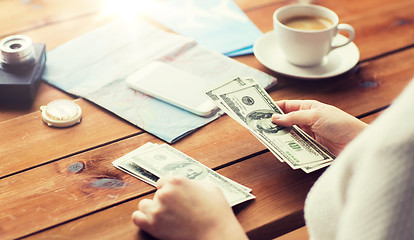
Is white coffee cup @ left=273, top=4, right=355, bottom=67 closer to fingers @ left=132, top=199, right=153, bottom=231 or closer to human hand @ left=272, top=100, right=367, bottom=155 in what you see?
human hand @ left=272, top=100, right=367, bottom=155

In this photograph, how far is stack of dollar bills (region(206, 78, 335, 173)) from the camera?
2.95 feet

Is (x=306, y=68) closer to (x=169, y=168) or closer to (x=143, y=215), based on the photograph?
(x=169, y=168)

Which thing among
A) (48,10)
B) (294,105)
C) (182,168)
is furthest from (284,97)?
(48,10)

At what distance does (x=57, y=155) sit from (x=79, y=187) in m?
0.11

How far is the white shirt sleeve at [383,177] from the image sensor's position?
51cm

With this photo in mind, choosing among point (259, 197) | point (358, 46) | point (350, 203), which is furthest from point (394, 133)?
point (358, 46)

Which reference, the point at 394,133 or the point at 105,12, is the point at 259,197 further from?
the point at 105,12

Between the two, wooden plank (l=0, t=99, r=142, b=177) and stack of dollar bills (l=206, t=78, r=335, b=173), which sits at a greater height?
stack of dollar bills (l=206, t=78, r=335, b=173)

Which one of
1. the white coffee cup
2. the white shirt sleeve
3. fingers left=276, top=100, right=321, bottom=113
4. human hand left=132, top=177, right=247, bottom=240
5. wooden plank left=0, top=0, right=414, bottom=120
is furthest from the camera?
wooden plank left=0, top=0, right=414, bottom=120

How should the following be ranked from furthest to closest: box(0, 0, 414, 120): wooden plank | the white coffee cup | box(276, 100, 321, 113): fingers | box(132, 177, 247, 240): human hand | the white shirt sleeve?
box(0, 0, 414, 120): wooden plank < the white coffee cup < box(276, 100, 321, 113): fingers < box(132, 177, 247, 240): human hand < the white shirt sleeve

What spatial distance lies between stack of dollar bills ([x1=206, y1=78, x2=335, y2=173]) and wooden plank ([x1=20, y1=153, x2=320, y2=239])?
27mm

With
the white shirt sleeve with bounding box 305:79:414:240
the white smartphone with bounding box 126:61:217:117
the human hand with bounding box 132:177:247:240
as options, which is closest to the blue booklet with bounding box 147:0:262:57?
the white smartphone with bounding box 126:61:217:117

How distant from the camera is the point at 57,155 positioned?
3.05 ft

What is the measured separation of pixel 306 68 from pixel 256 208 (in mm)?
483
